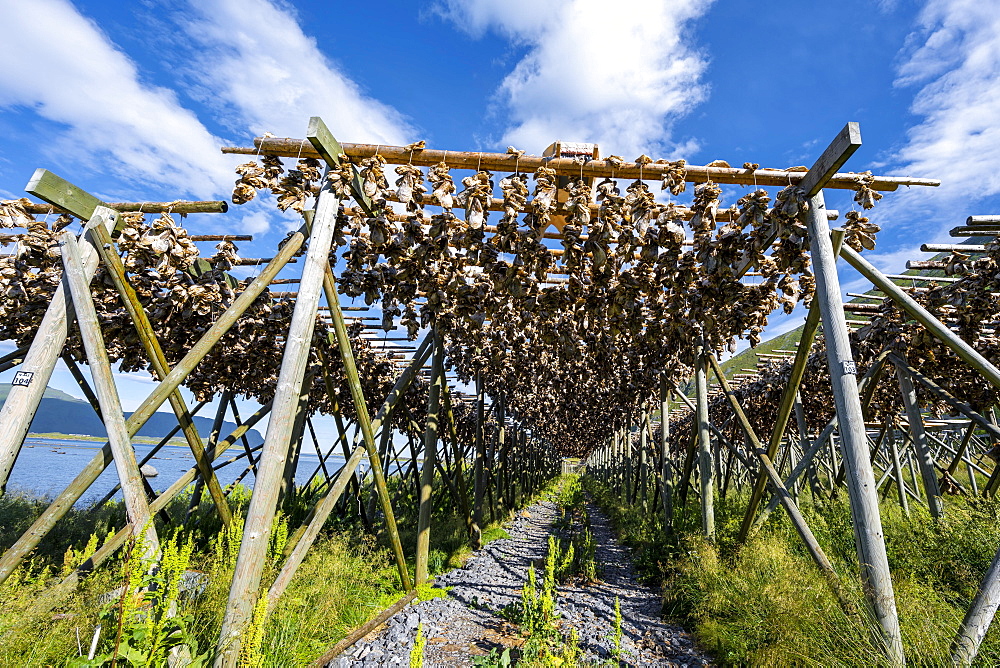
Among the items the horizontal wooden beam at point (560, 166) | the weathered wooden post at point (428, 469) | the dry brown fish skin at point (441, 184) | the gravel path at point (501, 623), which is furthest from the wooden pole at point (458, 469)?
the horizontal wooden beam at point (560, 166)

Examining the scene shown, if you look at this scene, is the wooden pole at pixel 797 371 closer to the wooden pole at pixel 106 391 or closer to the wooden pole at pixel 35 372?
the wooden pole at pixel 106 391

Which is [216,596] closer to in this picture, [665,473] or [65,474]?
[665,473]

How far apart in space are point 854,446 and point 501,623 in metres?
3.93

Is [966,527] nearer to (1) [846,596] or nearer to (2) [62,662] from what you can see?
(1) [846,596]

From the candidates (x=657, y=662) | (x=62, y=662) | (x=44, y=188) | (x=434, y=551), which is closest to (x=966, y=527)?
(x=657, y=662)

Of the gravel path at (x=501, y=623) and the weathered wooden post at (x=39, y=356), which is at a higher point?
the weathered wooden post at (x=39, y=356)

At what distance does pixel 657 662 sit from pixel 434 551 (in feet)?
14.2

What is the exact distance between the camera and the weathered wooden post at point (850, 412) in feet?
10.6

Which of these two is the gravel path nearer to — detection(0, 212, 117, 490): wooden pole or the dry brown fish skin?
detection(0, 212, 117, 490): wooden pole

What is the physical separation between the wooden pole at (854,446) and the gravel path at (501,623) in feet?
5.37

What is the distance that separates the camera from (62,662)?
9.06 ft

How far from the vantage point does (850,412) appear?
359cm

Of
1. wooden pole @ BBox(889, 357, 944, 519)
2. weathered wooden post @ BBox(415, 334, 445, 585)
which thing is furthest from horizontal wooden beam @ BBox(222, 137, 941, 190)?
wooden pole @ BBox(889, 357, 944, 519)

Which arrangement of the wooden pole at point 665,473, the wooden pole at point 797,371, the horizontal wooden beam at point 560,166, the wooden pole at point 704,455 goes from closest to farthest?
the horizontal wooden beam at point 560,166
the wooden pole at point 797,371
the wooden pole at point 704,455
the wooden pole at point 665,473
